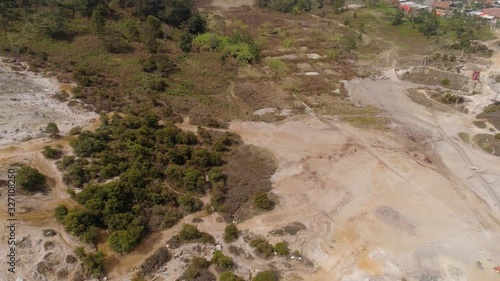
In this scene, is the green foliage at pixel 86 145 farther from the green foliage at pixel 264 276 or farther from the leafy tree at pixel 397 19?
the leafy tree at pixel 397 19

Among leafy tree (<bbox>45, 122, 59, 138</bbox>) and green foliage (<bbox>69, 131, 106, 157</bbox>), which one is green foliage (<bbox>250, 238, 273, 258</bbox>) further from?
leafy tree (<bbox>45, 122, 59, 138</bbox>)

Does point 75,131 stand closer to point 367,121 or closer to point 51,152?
point 51,152

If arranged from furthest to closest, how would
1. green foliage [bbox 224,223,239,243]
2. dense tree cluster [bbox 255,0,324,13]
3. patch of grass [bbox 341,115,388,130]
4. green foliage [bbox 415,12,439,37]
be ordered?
1. dense tree cluster [bbox 255,0,324,13]
2. green foliage [bbox 415,12,439,37]
3. patch of grass [bbox 341,115,388,130]
4. green foliage [bbox 224,223,239,243]

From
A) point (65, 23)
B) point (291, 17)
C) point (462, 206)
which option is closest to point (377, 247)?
point (462, 206)

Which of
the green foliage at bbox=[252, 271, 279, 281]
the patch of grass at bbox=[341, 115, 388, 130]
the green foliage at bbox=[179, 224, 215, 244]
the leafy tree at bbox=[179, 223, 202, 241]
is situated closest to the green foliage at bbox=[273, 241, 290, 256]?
the green foliage at bbox=[252, 271, 279, 281]

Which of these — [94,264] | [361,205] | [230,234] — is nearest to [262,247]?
[230,234]

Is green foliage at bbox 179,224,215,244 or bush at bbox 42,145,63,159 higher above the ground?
bush at bbox 42,145,63,159
